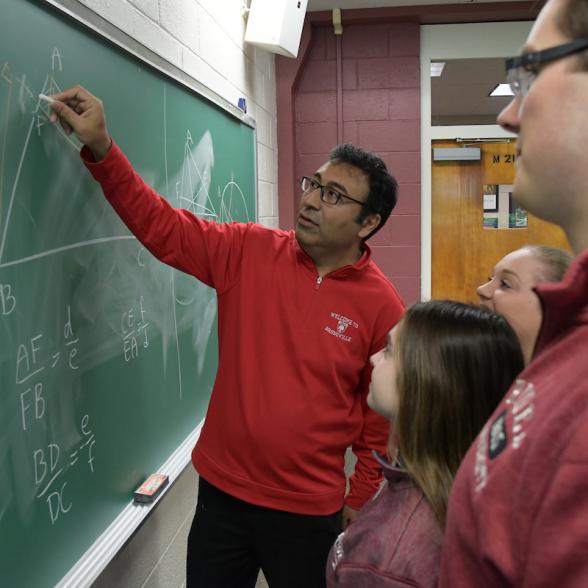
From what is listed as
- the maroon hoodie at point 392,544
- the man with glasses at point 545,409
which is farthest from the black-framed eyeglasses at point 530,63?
the maroon hoodie at point 392,544

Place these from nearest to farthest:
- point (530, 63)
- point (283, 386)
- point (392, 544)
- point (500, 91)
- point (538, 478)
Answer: point (538, 478) < point (530, 63) < point (392, 544) < point (283, 386) < point (500, 91)

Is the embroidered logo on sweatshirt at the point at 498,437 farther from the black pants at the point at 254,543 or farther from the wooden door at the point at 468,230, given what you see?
the wooden door at the point at 468,230

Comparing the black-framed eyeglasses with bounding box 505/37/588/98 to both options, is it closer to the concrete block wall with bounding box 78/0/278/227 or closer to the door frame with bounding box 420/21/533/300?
the concrete block wall with bounding box 78/0/278/227

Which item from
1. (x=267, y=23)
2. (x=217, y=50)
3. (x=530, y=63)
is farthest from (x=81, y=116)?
(x=267, y=23)

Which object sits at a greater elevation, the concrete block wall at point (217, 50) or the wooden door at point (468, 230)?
the concrete block wall at point (217, 50)

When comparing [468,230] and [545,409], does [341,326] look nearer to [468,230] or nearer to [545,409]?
[545,409]

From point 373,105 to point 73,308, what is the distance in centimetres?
276

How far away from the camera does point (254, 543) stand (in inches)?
51.7

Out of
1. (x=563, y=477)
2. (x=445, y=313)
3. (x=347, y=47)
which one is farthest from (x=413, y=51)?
(x=563, y=477)

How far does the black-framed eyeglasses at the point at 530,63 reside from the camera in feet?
1.59

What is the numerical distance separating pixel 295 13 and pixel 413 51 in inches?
43.8

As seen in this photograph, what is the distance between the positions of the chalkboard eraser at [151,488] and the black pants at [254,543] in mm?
137

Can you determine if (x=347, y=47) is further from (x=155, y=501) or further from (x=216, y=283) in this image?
(x=155, y=501)

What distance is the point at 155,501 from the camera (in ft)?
4.59
